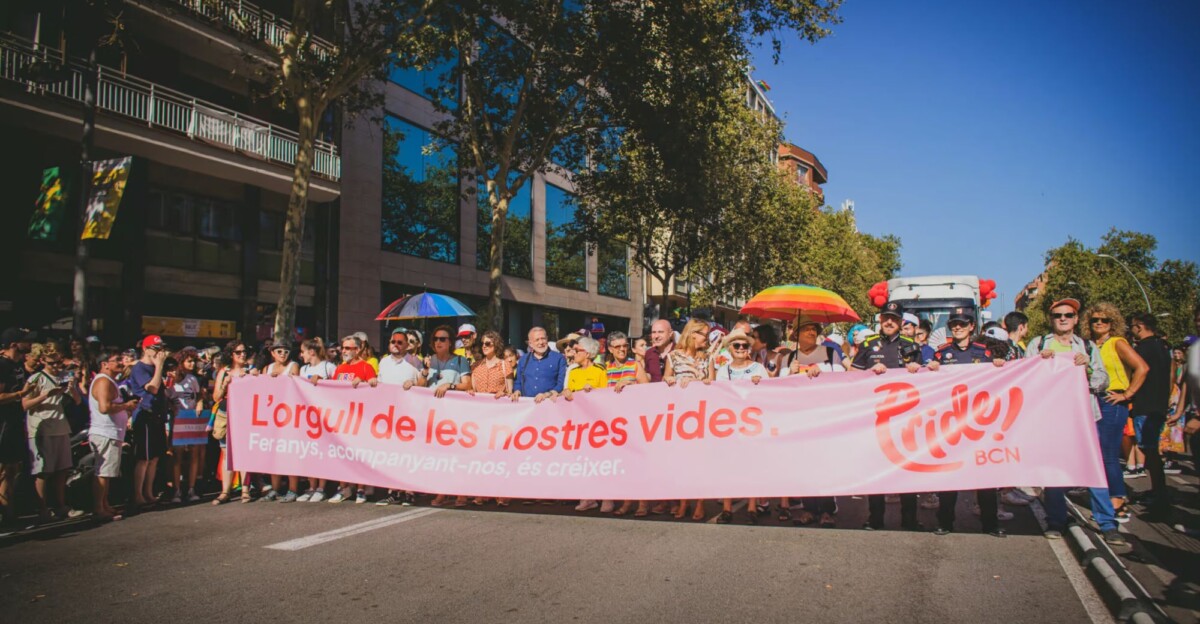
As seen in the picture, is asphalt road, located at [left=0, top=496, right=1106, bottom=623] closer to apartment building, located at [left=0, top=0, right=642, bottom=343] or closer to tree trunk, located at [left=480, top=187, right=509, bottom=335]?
apartment building, located at [left=0, top=0, right=642, bottom=343]

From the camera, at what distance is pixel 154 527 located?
754 centimetres

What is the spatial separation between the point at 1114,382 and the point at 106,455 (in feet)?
32.5

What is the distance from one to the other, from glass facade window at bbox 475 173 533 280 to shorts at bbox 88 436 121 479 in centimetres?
1989

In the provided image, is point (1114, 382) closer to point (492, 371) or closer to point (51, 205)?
point (492, 371)

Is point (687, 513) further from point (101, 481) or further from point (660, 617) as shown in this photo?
point (101, 481)

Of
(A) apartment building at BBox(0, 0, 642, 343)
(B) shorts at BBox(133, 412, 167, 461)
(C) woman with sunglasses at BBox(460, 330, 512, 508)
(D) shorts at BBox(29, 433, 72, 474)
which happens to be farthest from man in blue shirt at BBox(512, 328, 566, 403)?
(A) apartment building at BBox(0, 0, 642, 343)

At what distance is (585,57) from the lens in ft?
57.8

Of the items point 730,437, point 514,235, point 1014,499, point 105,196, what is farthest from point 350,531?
point 514,235

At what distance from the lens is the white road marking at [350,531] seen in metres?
6.55

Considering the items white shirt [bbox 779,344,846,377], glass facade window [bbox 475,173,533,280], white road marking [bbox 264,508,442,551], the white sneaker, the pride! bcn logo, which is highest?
glass facade window [bbox 475,173,533,280]

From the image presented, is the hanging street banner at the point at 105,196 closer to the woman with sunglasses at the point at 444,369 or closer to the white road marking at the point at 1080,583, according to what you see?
the woman with sunglasses at the point at 444,369

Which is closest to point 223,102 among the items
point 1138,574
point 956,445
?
point 956,445

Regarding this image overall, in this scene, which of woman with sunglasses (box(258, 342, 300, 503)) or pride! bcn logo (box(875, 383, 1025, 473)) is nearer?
pride! bcn logo (box(875, 383, 1025, 473))

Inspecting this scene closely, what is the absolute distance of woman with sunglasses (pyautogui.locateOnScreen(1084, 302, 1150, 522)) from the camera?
258 inches
